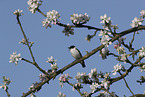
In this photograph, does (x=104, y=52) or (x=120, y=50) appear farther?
(x=104, y=52)

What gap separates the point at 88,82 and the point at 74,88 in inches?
17.2

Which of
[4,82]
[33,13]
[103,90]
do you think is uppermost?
[33,13]

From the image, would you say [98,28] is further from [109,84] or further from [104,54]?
[109,84]

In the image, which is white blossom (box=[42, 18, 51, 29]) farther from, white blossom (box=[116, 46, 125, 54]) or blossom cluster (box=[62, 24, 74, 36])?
white blossom (box=[116, 46, 125, 54])

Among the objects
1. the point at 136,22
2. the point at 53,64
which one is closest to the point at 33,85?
the point at 53,64

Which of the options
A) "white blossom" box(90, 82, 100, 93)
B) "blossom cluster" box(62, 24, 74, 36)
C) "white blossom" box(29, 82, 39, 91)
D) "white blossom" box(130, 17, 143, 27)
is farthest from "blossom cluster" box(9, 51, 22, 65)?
"white blossom" box(130, 17, 143, 27)

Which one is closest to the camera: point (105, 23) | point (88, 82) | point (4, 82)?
point (105, 23)

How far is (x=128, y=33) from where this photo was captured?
6094 mm

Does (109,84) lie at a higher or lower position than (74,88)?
lower

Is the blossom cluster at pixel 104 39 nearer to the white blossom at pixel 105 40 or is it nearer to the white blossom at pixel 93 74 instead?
the white blossom at pixel 105 40

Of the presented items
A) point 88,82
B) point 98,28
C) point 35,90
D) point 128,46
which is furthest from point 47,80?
point 128,46

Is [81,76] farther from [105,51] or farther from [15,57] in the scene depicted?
[15,57]

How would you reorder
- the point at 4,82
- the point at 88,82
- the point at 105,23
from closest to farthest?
the point at 105,23, the point at 88,82, the point at 4,82

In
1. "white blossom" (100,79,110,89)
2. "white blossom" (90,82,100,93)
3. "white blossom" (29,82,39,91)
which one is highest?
"white blossom" (29,82,39,91)
